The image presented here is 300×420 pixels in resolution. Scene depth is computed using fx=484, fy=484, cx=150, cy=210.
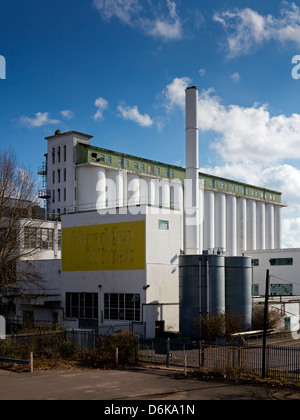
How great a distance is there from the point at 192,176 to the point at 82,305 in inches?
584

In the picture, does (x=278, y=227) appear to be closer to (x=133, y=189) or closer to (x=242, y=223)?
(x=242, y=223)

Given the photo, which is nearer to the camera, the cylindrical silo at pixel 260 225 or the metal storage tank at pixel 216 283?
the metal storage tank at pixel 216 283

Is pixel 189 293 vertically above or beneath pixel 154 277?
beneath

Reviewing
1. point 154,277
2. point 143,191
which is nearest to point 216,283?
point 154,277

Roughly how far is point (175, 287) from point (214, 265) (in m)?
4.28

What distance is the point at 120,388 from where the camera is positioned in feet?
62.0

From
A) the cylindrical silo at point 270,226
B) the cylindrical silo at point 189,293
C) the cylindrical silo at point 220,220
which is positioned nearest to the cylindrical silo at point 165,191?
the cylindrical silo at point 220,220

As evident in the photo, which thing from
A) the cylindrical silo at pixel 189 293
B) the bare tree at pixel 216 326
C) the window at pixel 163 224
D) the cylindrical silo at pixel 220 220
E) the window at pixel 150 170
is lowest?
the bare tree at pixel 216 326

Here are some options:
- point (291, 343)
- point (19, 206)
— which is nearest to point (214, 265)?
point (291, 343)

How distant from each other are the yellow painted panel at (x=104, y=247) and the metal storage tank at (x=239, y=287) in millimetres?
6991

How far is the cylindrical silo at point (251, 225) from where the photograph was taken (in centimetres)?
8719

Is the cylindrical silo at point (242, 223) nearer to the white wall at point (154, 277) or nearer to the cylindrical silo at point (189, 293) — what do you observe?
the white wall at point (154, 277)

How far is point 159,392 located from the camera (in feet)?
59.9
